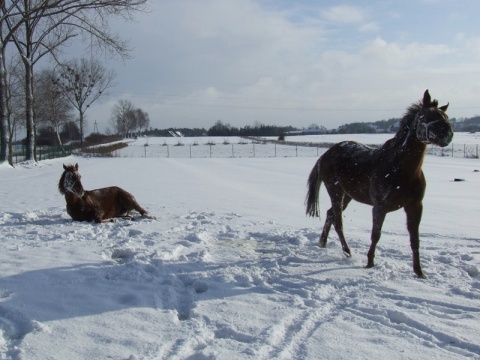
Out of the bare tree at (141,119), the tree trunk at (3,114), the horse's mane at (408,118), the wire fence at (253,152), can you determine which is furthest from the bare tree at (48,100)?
the bare tree at (141,119)

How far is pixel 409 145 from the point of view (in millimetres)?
4570

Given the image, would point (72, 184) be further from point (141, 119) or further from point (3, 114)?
point (141, 119)

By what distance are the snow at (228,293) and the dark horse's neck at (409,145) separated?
124 centimetres

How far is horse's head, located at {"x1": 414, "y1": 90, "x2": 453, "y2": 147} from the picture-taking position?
4.18 metres

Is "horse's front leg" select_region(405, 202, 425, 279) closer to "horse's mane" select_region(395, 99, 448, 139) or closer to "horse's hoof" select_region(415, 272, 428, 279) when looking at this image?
"horse's hoof" select_region(415, 272, 428, 279)

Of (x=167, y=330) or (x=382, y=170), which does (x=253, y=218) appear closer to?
(x=382, y=170)

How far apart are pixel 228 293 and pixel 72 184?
4.33m

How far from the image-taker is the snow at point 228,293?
2.88 meters

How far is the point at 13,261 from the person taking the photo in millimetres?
4582

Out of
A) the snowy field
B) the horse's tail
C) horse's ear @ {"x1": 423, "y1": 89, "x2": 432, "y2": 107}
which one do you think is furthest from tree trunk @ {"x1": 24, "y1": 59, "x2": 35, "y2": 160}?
horse's ear @ {"x1": 423, "y1": 89, "x2": 432, "y2": 107}

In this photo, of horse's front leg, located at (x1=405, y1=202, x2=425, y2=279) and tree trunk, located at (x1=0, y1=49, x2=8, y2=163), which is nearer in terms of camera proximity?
horse's front leg, located at (x1=405, y1=202, x2=425, y2=279)

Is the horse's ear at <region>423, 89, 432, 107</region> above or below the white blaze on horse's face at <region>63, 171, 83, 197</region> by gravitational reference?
above

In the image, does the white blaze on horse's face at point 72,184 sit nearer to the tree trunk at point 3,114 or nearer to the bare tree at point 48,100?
the tree trunk at point 3,114

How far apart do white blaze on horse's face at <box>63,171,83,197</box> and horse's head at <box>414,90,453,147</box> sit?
541 cm
